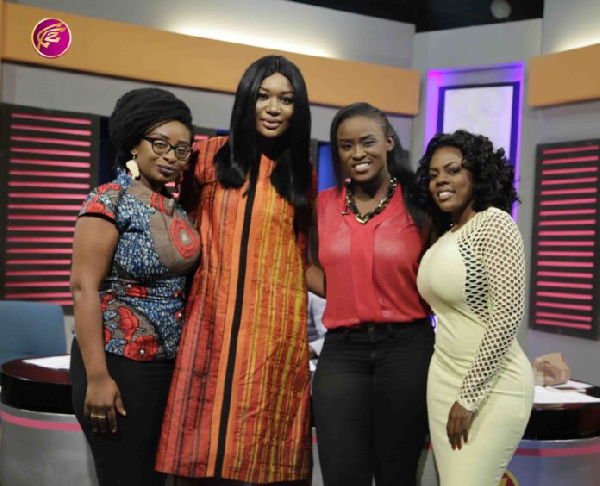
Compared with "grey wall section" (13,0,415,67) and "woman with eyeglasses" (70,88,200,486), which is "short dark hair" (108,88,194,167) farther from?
"grey wall section" (13,0,415,67)

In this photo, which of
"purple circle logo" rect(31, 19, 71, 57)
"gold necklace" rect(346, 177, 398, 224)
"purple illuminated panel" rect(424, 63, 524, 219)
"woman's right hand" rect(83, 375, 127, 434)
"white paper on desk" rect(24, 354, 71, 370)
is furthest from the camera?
"purple illuminated panel" rect(424, 63, 524, 219)

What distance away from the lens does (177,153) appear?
85.4 inches

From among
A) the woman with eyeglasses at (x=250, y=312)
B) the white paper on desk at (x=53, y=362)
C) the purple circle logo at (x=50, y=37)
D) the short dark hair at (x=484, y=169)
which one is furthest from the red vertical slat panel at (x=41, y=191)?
the short dark hair at (x=484, y=169)

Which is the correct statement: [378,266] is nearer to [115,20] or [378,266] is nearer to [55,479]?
[55,479]

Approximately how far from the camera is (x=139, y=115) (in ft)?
6.98

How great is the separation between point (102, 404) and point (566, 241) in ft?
15.7

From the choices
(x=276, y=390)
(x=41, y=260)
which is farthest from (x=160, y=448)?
(x=41, y=260)

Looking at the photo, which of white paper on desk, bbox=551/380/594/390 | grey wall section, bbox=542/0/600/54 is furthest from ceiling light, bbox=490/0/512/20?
white paper on desk, bbox=551/380/594/390

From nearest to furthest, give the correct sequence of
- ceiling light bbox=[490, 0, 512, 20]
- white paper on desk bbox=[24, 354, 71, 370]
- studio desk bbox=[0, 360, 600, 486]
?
studio desk bbox=[0, 360, 600, 486] < white paper on desk bbox=[24, 354, 71, 370] < ceiling light bbox=[490, 0, 512, 20]

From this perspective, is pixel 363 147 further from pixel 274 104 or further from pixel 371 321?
pixel 371 321

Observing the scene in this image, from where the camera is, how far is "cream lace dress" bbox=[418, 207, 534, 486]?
2.06 m

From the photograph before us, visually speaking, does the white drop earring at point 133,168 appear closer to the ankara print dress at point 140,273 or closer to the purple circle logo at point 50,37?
the ankara print dress at point 140,273

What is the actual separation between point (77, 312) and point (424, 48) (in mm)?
5539

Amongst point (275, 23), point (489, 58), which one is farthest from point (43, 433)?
point (489, 58)
